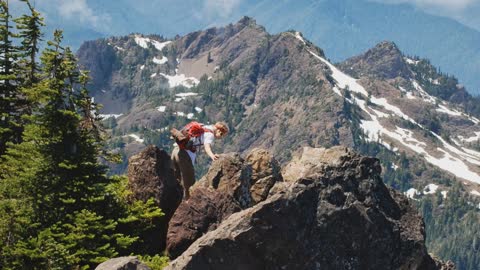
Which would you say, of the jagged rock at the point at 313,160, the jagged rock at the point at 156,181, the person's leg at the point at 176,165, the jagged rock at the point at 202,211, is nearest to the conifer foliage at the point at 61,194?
the jagged rock at the point at 156,181

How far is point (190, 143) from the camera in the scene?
22812 mm

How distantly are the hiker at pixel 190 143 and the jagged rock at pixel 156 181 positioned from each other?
0.58 meters

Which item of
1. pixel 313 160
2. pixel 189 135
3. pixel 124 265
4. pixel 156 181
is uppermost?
pixel 189 135

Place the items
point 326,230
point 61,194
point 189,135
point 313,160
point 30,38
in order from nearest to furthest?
point 326,230
point 61,194
point 189,135
point 313,160
point 30,38

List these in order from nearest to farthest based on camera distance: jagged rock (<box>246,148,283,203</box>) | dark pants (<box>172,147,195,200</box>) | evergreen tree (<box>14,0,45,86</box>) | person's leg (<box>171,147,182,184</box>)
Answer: dark pants (<box>172,147,195,200</box>) → person's leg (<box>171,147,182,184</box>) → jagged rock (<box>246,148,283,203</box>) → evergreen tree (<box>14,0,45,86</box>)

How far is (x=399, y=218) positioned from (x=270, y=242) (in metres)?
5.56

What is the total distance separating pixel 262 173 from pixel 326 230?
6.38 metres

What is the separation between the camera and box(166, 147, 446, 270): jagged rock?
1762 centimetres

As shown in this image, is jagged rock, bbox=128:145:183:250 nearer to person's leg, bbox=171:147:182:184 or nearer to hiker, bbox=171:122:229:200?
person's leg, bbox=171:147:182:184

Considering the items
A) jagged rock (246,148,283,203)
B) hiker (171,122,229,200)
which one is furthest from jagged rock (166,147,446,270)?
hiker (171,122,229,200)

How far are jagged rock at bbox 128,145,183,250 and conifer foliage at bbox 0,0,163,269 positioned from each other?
60cm

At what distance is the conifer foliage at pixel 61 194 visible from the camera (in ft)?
63.3

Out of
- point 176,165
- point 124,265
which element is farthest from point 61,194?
point 124,265

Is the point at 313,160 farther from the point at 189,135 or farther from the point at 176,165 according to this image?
the point at 189,135
